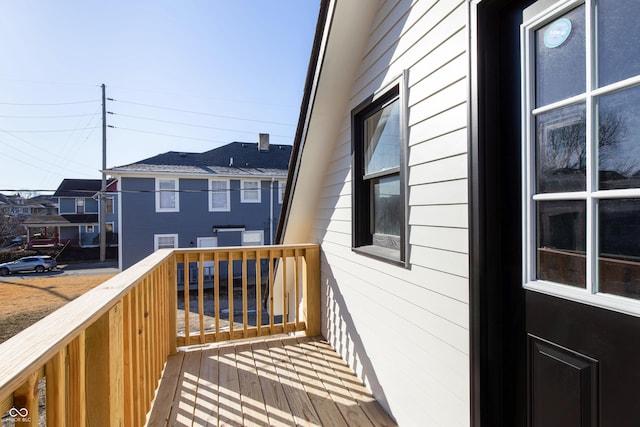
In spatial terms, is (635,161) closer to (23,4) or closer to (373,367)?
(373,367)

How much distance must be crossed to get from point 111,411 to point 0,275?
21725mm

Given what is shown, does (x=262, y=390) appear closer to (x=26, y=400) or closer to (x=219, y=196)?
(x=26, y=400)

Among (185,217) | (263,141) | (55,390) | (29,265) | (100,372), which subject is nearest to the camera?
(55,390)

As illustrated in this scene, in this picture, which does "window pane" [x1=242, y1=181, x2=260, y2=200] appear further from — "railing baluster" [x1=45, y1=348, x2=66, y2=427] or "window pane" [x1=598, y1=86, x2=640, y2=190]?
"window pane" [x1=598, y1=86, x2=640, y2=190]

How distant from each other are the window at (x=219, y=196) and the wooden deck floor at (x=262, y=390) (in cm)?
1073

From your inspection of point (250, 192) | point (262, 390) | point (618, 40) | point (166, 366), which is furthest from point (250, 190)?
point (618, 40)

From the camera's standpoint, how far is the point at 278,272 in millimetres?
4941

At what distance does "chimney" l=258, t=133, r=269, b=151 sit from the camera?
50.9 ft

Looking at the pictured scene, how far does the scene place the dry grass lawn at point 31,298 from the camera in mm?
8094

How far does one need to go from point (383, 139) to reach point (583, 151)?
4.83 ft

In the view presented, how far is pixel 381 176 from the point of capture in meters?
2.42

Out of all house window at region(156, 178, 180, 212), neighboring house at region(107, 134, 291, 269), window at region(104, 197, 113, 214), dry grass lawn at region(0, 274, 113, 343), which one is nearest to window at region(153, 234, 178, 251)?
neighboring house at region(107, 134, 291, 269)

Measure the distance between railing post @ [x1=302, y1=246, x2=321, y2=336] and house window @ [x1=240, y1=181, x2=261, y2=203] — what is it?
10572 mm

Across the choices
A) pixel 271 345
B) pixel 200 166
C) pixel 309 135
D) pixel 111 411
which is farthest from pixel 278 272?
pixel 200 166
